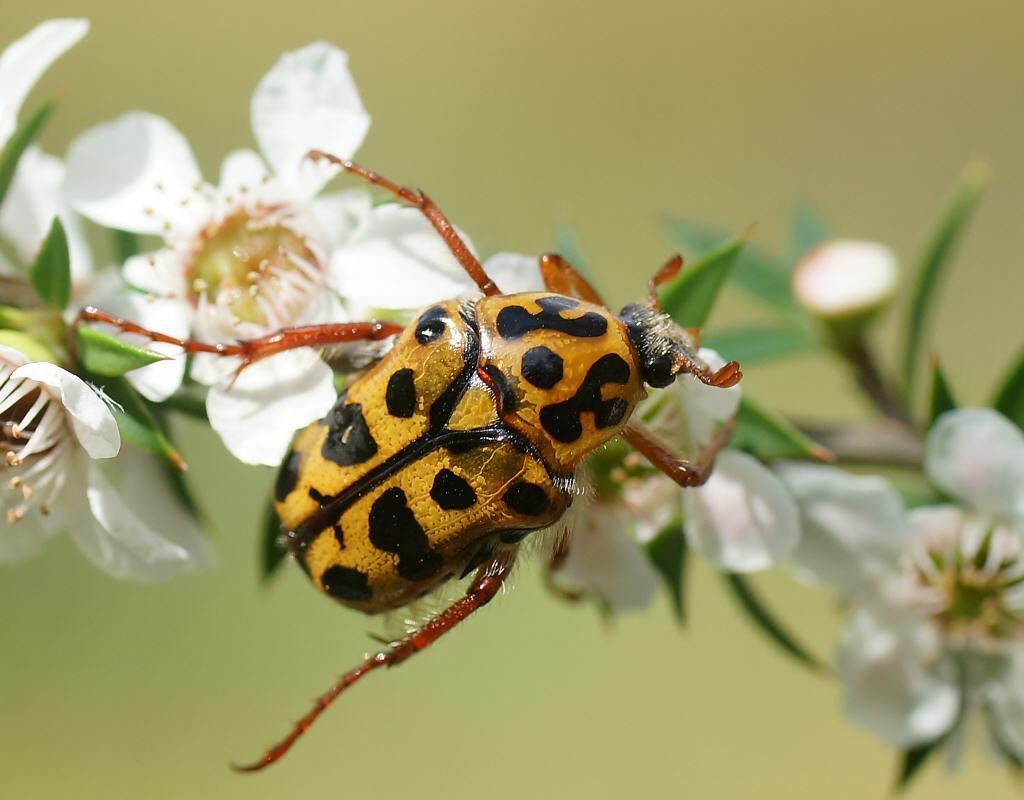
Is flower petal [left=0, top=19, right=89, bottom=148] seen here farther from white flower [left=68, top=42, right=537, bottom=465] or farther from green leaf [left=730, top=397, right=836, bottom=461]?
green leaf [left=730, top=397, right=836, bottom=461]

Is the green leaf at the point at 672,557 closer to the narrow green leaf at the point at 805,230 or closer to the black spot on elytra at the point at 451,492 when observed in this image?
the black spot on elytra at the point at 451,492

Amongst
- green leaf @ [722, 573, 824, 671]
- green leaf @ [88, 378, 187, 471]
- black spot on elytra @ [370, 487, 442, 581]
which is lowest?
green leaf @ [722, 573, 824, 671]

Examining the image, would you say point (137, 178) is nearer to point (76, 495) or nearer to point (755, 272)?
point (76, 495)

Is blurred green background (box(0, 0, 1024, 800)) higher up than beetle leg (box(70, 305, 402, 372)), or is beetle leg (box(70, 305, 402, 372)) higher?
beetle leg (box(70, 305, 402, 372))

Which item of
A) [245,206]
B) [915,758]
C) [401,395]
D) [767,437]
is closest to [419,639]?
[401,395]

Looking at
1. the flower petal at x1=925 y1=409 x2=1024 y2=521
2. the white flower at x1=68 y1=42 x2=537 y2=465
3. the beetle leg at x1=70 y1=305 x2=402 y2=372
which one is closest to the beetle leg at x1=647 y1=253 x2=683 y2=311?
the white flower at x1=68 y1=42 x2=537 y2=465
